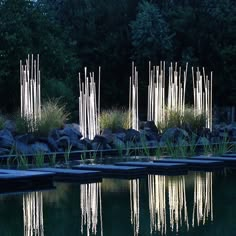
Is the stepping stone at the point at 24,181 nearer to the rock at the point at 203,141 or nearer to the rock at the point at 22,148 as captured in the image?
the rock at the point at 22,148

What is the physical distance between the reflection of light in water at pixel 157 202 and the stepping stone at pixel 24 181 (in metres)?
1.29

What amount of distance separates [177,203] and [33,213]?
155 centimetres

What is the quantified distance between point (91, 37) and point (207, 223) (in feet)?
59.9

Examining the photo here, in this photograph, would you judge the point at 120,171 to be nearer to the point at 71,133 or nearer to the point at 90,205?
the point at 90,205

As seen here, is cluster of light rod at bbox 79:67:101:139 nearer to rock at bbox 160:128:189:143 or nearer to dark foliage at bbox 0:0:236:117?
rock at bbox 160:128:189:143

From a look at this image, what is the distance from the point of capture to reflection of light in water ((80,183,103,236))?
20.7 feet

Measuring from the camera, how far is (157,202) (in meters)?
7.55

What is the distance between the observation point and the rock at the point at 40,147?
12033mm

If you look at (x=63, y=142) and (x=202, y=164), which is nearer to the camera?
(x=202, y=164)

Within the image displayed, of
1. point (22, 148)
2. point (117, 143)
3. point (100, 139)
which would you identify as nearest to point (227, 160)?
point (117, 143)

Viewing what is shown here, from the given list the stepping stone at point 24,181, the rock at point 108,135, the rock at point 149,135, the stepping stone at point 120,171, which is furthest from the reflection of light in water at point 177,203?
the rock at point 149,135

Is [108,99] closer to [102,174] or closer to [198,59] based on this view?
[198,59]

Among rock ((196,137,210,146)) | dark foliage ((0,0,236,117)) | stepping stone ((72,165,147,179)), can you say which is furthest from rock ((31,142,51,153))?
dark foliage ((0,0,236,117))

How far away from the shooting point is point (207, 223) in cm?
637
